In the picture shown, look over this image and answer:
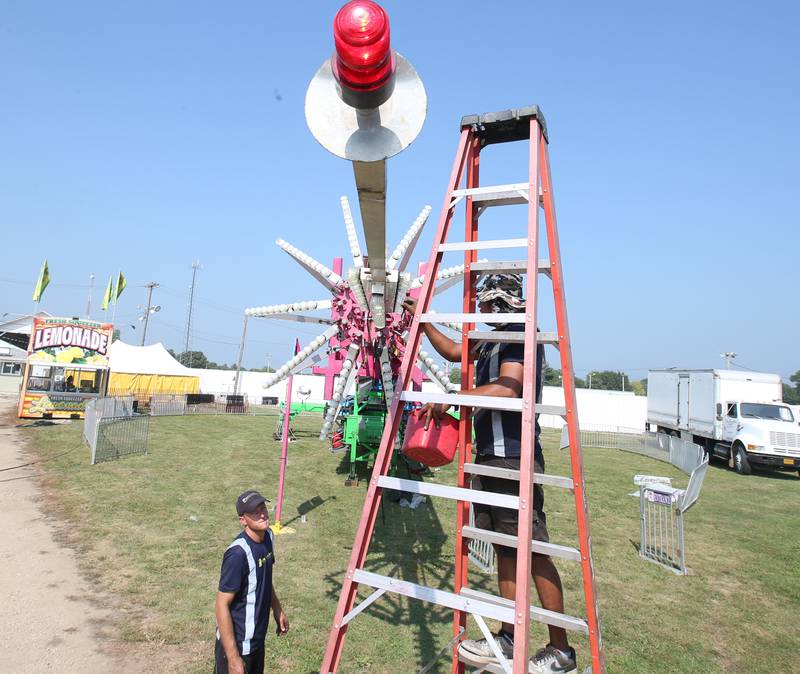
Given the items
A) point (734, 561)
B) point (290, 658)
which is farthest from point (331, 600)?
point (734, 561)

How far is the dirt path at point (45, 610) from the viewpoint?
4.71m

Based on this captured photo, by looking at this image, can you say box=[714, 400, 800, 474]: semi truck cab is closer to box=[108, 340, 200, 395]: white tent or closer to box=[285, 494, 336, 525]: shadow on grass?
box=[285, 494, 336, 525]: shadow on grass

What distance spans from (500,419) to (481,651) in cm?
133

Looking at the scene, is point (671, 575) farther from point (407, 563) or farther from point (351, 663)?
point (351, 663)

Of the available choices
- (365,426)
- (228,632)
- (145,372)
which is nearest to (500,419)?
(228,632)

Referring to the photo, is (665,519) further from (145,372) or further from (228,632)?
(145,372)

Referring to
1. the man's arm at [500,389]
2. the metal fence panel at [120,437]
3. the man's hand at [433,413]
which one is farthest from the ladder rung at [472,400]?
the metal fence panel at [120,437]

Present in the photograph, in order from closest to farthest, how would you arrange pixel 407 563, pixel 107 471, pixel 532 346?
pixel 532 346
pixel 407 563
pixel 107 471

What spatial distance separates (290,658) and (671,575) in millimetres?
6085

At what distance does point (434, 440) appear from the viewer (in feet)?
10.1

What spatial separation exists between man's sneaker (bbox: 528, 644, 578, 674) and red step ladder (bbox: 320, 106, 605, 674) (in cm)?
14

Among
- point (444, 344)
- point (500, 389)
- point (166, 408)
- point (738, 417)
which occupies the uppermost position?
point (444, 344)

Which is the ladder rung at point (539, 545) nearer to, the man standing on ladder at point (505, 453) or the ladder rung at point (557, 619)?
the man standing on ladder at point (505, 453)

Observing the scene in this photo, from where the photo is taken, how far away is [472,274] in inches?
137
